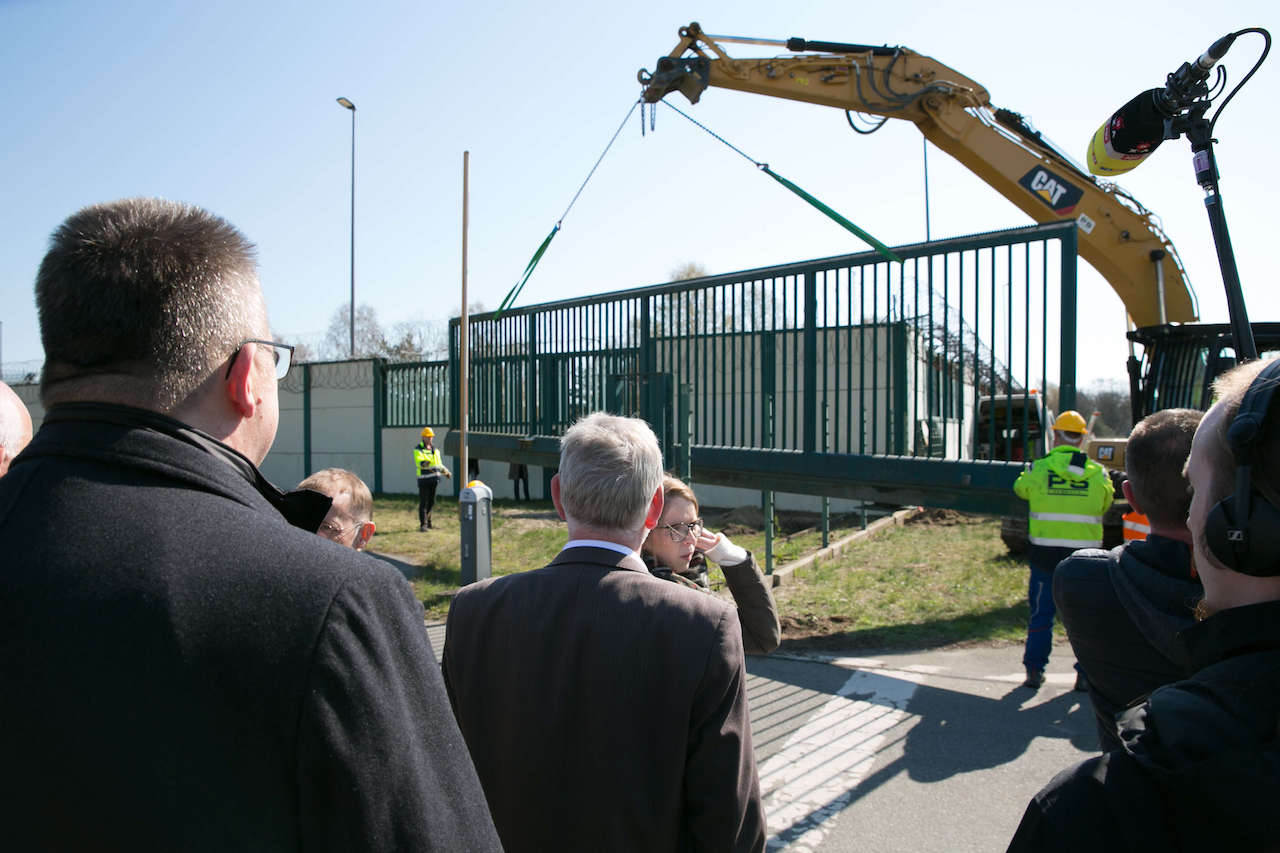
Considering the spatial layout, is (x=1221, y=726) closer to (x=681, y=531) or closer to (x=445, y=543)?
(x=681, y=531)

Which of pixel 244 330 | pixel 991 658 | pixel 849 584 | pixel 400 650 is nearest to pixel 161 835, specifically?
pixel 400 650

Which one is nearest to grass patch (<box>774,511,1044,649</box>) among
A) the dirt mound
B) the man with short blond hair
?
the dirt mound

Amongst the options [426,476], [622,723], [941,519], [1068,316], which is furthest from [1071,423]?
[426,476]

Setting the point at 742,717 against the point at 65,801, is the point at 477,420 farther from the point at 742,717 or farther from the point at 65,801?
the point at 65,801

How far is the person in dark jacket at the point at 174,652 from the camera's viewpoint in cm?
91

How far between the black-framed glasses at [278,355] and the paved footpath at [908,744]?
317 cm

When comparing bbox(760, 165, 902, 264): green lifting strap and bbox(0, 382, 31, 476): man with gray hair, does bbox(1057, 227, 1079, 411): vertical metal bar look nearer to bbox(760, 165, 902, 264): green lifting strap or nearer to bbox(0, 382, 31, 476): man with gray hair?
bbox(760, 165, 902, 264): green lifting strap

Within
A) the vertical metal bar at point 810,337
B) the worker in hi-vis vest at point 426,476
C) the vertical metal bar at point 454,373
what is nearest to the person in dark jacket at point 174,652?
the vertical metal bar at point 810,337

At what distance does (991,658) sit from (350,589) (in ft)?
20.9

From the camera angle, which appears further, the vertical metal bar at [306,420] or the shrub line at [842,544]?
the vertical metal bar at [306,420]

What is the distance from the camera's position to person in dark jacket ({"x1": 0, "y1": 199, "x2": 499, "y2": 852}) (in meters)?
0.91

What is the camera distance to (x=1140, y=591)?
1.93 metres

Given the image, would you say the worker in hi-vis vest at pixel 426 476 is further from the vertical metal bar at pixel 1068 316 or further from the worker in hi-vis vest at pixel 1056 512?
the vertical metal bar at pixel 1068 316

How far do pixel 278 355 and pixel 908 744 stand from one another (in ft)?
14.5
